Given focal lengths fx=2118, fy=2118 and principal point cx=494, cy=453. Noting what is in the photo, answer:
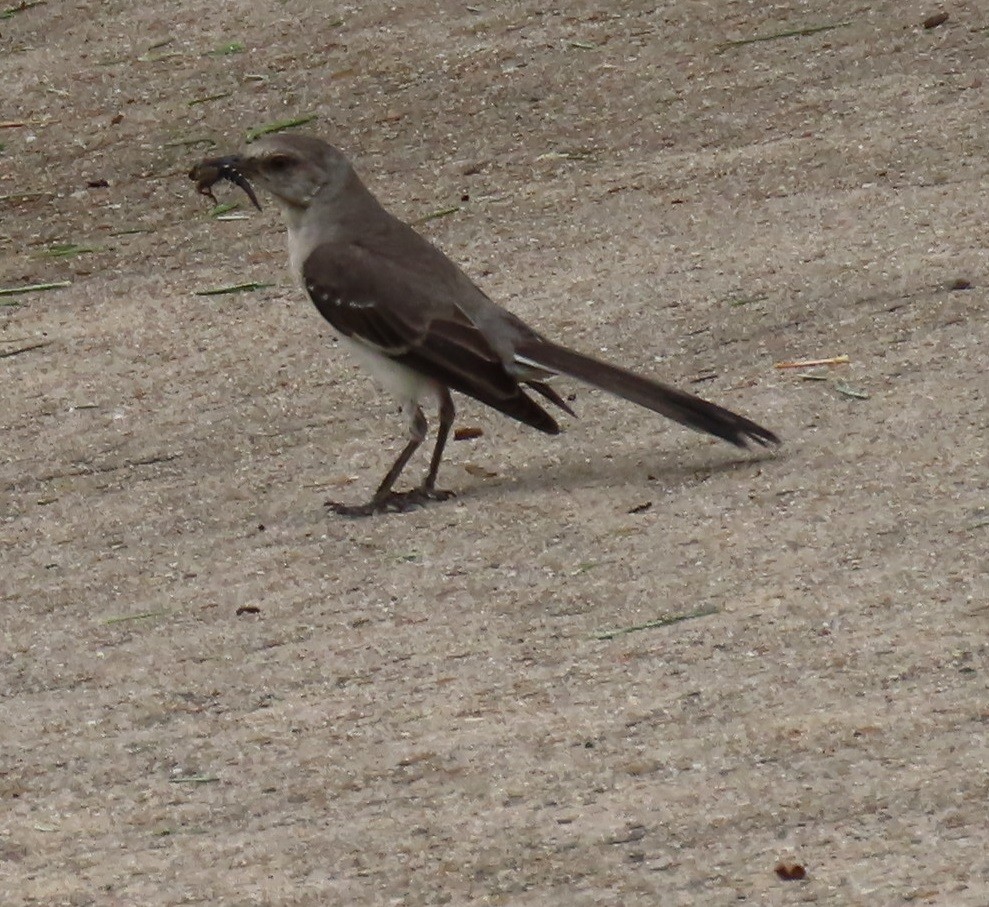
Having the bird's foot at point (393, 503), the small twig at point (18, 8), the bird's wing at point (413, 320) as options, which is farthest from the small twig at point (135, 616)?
the small twig at point (18, 8)

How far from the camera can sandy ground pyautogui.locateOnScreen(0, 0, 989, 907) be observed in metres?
4.15

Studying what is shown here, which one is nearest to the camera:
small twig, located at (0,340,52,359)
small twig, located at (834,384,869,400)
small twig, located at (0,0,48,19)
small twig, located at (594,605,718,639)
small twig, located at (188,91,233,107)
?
small twig, located at (594,605,718,639)

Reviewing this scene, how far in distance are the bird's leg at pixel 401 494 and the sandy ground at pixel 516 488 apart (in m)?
0.11

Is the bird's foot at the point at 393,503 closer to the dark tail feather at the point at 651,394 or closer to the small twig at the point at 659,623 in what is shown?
the dark tail feather at the point at 651,394

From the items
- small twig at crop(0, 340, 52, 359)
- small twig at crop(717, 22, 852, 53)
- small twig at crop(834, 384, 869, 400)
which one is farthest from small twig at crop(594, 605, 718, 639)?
small twig at crop(717, 22, 852, 53)

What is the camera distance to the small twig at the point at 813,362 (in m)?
6.84

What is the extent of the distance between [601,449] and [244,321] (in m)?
1.99

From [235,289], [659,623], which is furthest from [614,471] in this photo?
[235,289]

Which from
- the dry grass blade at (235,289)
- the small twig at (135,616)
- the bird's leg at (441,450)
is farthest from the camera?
the dry grass blade at (235,289)

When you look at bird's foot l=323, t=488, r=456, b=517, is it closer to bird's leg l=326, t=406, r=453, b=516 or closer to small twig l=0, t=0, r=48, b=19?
bird's leg l=326, t=406, r=453, b=516

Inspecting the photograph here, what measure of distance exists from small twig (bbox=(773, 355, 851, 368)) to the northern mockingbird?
2.38 ft

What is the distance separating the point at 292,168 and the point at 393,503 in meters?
1.25

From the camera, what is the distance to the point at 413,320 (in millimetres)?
6359

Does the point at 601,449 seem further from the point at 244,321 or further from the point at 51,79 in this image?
the point at 51,79
